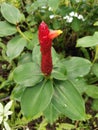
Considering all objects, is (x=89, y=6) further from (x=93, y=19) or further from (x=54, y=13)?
(x=54, y=13)

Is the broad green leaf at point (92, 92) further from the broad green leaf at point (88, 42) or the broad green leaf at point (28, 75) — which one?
the broad green leaf at point (28, 75)

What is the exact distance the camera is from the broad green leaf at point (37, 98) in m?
1.18

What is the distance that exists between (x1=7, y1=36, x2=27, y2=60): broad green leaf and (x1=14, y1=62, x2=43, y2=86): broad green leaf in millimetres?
276

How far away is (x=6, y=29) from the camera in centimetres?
147

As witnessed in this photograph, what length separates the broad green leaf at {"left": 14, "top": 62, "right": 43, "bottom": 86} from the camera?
1182 millimetres

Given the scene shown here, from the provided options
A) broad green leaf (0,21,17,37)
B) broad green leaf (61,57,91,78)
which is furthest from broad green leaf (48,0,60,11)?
broad green leaf (61,57,91,78)

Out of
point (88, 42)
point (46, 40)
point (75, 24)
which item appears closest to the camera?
point (46, 40)

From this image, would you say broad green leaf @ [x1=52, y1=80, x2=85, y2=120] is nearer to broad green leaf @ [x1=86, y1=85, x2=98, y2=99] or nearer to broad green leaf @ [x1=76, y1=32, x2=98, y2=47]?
broad green leaf @ [x1=76, y1=32, x2=98, y2=47]

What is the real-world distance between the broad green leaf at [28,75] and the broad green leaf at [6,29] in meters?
0.28

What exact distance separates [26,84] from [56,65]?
165 mm

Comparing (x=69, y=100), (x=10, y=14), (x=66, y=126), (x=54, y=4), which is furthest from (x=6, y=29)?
(x=66, y=126)

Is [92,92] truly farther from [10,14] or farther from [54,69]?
[10,14]

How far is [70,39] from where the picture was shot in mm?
2115

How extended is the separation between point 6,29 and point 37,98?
43 centimetres
